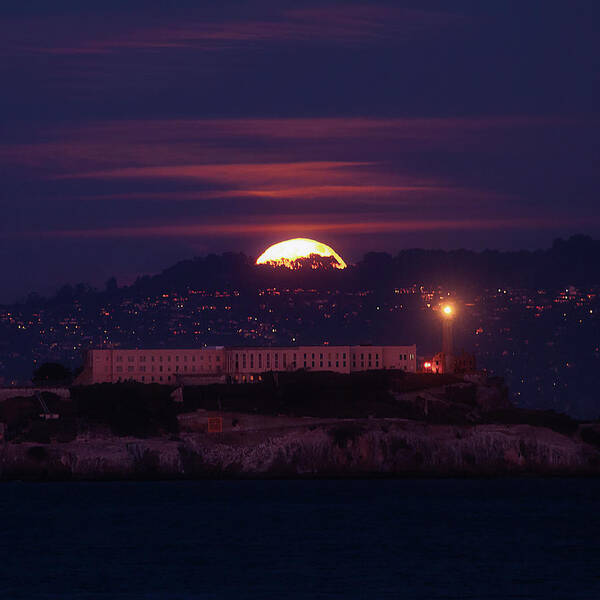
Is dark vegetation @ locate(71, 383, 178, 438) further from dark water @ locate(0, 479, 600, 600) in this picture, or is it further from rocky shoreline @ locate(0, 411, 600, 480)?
dark water @ locate(0, 479, 600, 600)

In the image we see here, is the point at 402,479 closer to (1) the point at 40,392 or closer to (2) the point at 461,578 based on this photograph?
(1) the point at 40,392

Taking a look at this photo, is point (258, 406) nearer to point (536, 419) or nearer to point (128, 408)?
point (128, 408)

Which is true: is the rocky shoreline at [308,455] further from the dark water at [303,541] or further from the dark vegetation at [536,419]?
the dark vegetation at [536,419]

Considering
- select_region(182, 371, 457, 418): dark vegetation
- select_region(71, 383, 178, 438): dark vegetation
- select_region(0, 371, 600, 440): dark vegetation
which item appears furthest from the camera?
select_region(182, 371, 457, 418): dark vegetation

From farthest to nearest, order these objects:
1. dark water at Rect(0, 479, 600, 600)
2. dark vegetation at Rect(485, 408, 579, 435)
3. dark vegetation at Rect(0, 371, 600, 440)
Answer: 1. dark vegetation at Rect(485, 408, 579, 435)
2. dark vegetation at Rect(0, 371, 600, 440)
3. dark water at Rect(0, 479, 600, 600)

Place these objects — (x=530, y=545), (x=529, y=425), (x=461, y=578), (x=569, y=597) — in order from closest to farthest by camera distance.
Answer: (x=569, y=597) → (x=461, y=578) → (x=530, y=545) → (x=529, y=425)

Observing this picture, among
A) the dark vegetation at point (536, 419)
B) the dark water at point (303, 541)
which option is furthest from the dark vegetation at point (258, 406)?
the dark water at point (303, 541)

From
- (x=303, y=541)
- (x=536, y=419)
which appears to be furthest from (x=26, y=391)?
(x=303, y=541)

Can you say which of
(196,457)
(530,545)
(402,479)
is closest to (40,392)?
(196,457)

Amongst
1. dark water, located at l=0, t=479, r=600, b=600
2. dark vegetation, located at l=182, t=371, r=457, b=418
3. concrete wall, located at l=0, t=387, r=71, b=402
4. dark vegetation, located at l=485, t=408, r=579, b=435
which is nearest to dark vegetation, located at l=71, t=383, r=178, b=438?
concrete wall, located at l=0, t=387, r=71, b=402

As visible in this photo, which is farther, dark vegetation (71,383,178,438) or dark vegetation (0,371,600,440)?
dark vegetation (0,371,600,440)
